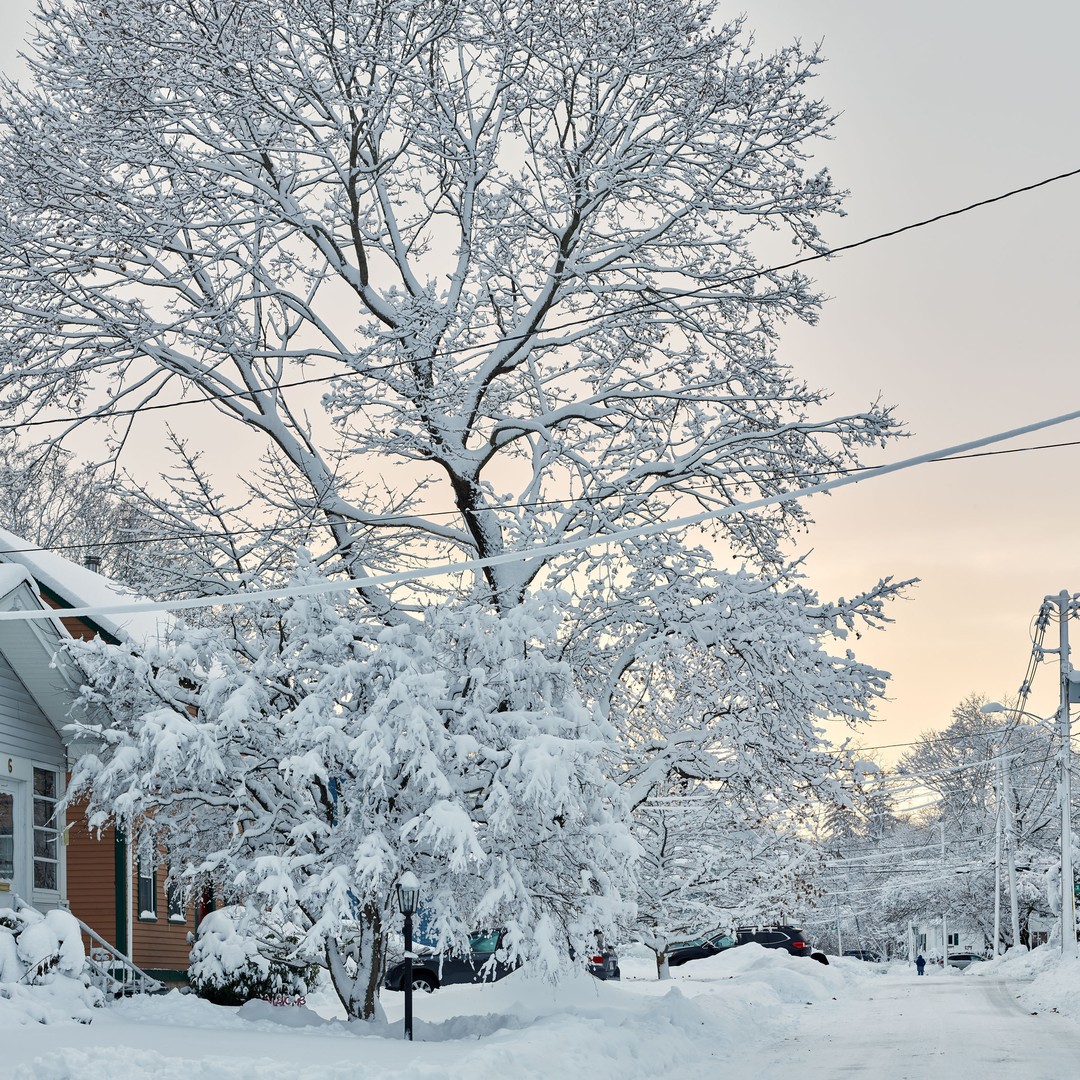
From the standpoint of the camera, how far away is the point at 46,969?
1491 cm

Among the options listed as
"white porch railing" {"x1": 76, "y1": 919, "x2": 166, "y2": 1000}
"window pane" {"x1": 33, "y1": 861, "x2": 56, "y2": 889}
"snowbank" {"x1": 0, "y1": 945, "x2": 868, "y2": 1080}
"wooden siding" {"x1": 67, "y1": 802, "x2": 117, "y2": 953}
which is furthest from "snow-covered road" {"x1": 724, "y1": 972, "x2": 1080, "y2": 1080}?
"window pane" {"x1": 33, "y1": 861, "x2": 56, "y2": 889}

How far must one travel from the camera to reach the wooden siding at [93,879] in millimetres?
19719

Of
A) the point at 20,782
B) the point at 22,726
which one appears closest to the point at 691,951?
the point at 20,782

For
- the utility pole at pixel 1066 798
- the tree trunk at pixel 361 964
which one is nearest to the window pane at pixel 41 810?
the tree trunk at pixel 361 964

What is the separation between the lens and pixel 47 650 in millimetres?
17359

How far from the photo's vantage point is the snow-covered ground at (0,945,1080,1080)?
1084 centimetres

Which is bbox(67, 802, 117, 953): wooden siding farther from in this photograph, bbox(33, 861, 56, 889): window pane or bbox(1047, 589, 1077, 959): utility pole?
bbox(1047, 589, 1077, 959): utility pole

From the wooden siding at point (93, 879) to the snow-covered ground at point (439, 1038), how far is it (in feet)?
11.7

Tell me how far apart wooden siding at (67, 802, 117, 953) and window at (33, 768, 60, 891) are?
0.40 m

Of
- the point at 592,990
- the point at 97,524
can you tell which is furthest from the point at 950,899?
the point at 592,990

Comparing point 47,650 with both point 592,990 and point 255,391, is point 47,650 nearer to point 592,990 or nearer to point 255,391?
point 255,391

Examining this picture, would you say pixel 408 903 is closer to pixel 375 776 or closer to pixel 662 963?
pixel 375 776

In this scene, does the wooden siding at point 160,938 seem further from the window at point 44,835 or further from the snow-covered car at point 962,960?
the snow-covered car at point 962,960

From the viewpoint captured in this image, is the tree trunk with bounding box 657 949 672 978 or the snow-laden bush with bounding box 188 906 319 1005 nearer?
the snow-laden bush with bounding box 188 906 319 1005
